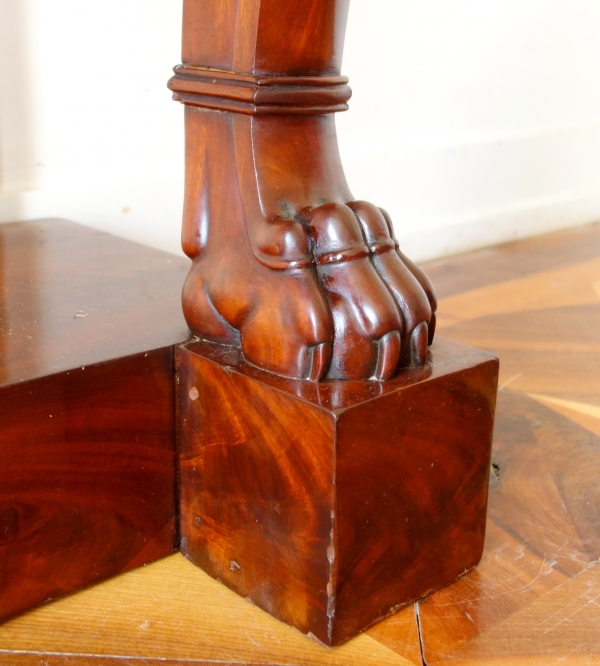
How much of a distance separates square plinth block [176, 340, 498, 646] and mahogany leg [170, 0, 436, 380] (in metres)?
0.03

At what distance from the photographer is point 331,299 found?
631mm

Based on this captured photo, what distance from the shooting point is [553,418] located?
0.99 metres

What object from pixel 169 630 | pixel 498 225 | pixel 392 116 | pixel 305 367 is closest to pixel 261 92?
pixel 305 367

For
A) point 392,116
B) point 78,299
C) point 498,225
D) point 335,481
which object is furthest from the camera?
point 498,225

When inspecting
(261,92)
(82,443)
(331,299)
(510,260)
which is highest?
(261,92)

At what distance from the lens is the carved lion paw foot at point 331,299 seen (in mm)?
623

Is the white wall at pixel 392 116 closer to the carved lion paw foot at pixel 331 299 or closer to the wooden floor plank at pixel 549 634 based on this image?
the carved lion paw foot at pixel 331 299

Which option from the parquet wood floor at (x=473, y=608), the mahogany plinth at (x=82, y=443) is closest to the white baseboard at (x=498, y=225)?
the parquet wood floor at (x=473, y=608)

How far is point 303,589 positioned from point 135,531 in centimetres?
16

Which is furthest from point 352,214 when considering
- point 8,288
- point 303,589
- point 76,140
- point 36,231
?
point 76,140

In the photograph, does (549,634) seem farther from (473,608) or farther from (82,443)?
(82,443)

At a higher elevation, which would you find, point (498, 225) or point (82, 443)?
point (82, 443)

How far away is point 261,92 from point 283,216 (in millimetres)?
92

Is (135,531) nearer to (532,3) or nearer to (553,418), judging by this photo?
(553,418)
